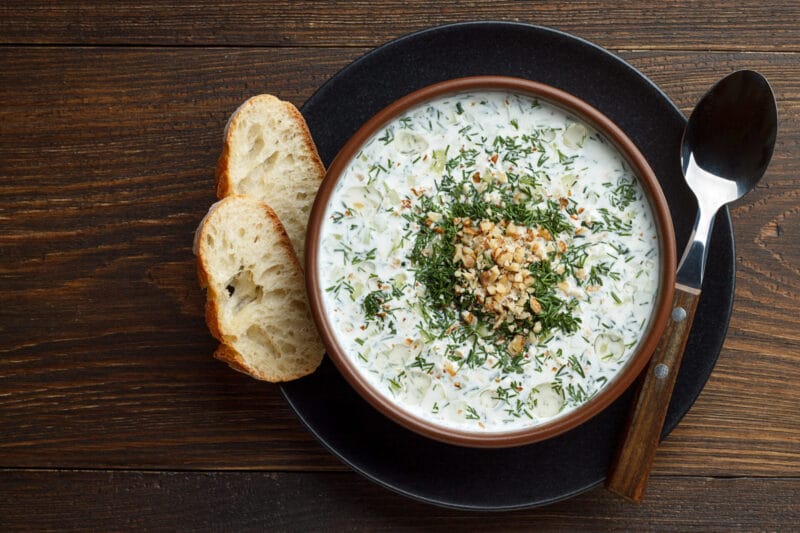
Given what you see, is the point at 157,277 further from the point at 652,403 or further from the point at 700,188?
the point at 700,188

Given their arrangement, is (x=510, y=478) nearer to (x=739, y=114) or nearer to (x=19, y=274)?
(x=739, y=114)

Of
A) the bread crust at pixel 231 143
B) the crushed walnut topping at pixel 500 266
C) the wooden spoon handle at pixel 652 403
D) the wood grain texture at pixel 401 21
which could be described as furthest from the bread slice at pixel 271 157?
the wooden spoon handle at pixel 652 403

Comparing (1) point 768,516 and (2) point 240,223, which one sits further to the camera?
(1) point 768,516

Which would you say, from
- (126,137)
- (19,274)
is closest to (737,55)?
(126,137)

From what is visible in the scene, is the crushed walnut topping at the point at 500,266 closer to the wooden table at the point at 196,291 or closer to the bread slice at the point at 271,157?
the bread slice at the point at 271,157

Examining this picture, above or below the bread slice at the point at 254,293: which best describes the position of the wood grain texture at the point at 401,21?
above

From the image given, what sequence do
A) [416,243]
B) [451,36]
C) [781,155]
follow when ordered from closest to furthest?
[416,243]
[451,36]
[781,155]
